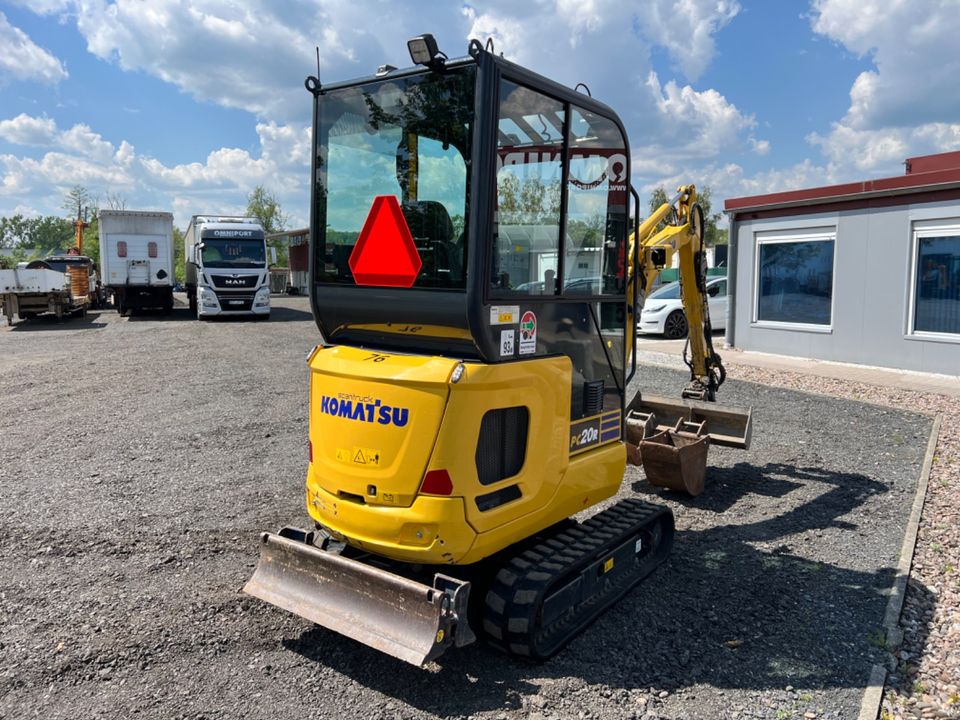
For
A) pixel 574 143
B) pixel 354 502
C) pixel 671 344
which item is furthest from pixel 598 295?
pixel 671 344

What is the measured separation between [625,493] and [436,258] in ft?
Result: 12.0

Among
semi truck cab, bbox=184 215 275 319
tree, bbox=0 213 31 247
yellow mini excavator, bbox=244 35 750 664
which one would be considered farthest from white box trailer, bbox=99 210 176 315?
tree, bbox=0 213 31 247

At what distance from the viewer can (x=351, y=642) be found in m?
3.91

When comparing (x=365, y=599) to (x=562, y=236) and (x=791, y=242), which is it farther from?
(x=791, y=242)

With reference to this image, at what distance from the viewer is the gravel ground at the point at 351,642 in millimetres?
3424

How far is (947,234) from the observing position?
38.2ft

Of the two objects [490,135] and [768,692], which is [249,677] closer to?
[768,692]

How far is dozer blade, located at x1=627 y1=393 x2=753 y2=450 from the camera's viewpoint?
6.27m

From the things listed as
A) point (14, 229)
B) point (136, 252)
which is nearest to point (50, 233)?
point (14, 229)

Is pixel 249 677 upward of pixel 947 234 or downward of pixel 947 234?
downward

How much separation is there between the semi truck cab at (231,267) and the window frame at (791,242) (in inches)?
573

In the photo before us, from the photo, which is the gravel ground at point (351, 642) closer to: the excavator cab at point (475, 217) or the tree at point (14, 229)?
the excavator cab at point (475, 217)

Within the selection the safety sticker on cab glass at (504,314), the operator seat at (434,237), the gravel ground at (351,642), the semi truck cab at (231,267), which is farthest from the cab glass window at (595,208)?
the semi truck cab at (231,267)

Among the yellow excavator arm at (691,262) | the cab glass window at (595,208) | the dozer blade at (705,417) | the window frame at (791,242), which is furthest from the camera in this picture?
the window frame at (791,242)
